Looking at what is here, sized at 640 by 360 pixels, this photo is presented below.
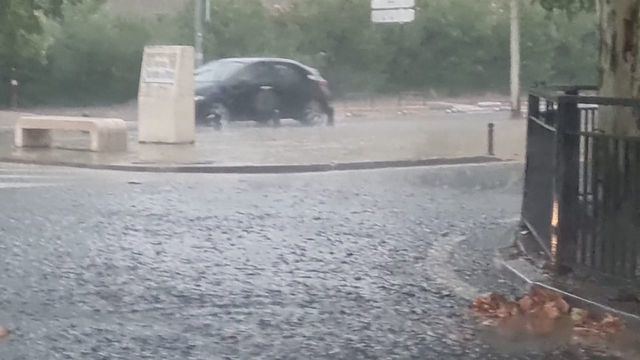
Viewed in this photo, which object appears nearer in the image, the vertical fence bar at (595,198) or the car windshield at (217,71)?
the vertical fence bar at (595,198)

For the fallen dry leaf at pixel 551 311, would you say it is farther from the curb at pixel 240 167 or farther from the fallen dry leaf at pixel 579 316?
the curb at pixel 240 167

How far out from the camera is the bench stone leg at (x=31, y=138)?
908 inches

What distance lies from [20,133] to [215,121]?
7555 mm

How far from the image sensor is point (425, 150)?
24.2 metres

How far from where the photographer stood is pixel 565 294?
9.07 m

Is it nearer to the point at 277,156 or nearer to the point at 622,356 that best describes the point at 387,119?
the point at 277,156

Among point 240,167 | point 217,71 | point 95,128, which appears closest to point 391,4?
point 217,71

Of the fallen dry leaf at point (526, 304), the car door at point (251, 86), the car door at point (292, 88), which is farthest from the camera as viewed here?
the car door at point (292, 88)

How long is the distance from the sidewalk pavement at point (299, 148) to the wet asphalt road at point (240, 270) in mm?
2686

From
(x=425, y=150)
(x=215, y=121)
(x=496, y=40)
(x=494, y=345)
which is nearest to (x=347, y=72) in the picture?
(x=496, y=40)

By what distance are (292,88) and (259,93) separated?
1063 millimetres

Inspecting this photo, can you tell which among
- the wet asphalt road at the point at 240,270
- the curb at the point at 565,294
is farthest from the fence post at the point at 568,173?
the wet asphalt road at the point at 240,270

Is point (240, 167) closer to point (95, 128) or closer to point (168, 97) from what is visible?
point (95, 128)

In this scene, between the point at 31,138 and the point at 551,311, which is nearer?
the point at 551,311
